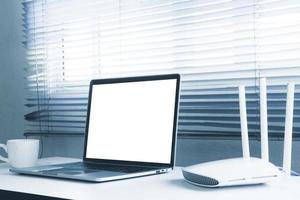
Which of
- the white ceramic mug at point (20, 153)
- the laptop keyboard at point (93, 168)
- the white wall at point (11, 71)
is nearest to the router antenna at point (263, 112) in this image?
the laptop keyboard at point (93, 168)

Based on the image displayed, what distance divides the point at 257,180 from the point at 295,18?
0.51 metres

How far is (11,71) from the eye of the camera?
1841mm

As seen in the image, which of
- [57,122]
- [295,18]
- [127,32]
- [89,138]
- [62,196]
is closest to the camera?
[62,196]

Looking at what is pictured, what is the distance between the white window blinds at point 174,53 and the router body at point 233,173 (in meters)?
0.31

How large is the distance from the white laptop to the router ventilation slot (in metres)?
0.17

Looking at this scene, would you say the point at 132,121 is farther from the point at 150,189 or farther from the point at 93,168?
the point at 150,189

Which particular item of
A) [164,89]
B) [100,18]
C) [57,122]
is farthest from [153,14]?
[57,122]

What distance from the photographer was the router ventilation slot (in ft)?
2.78

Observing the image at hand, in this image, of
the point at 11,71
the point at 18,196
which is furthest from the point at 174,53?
the point at 11,71

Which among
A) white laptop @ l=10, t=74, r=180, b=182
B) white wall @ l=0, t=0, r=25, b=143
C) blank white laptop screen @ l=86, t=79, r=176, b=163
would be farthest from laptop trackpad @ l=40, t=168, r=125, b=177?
white wall @ l=0, t=0, r=25, b=143

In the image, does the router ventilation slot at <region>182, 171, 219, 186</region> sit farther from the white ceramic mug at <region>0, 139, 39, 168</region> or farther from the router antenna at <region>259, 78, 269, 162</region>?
the white ceramic mug at <region>0, 139, 39, 168</region>

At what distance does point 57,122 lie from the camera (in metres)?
1.67

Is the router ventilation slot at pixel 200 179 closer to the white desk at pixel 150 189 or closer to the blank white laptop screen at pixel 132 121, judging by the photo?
the white desk at pixel 150 189

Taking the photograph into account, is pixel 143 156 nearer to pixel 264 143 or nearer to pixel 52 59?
pixel 264 143
